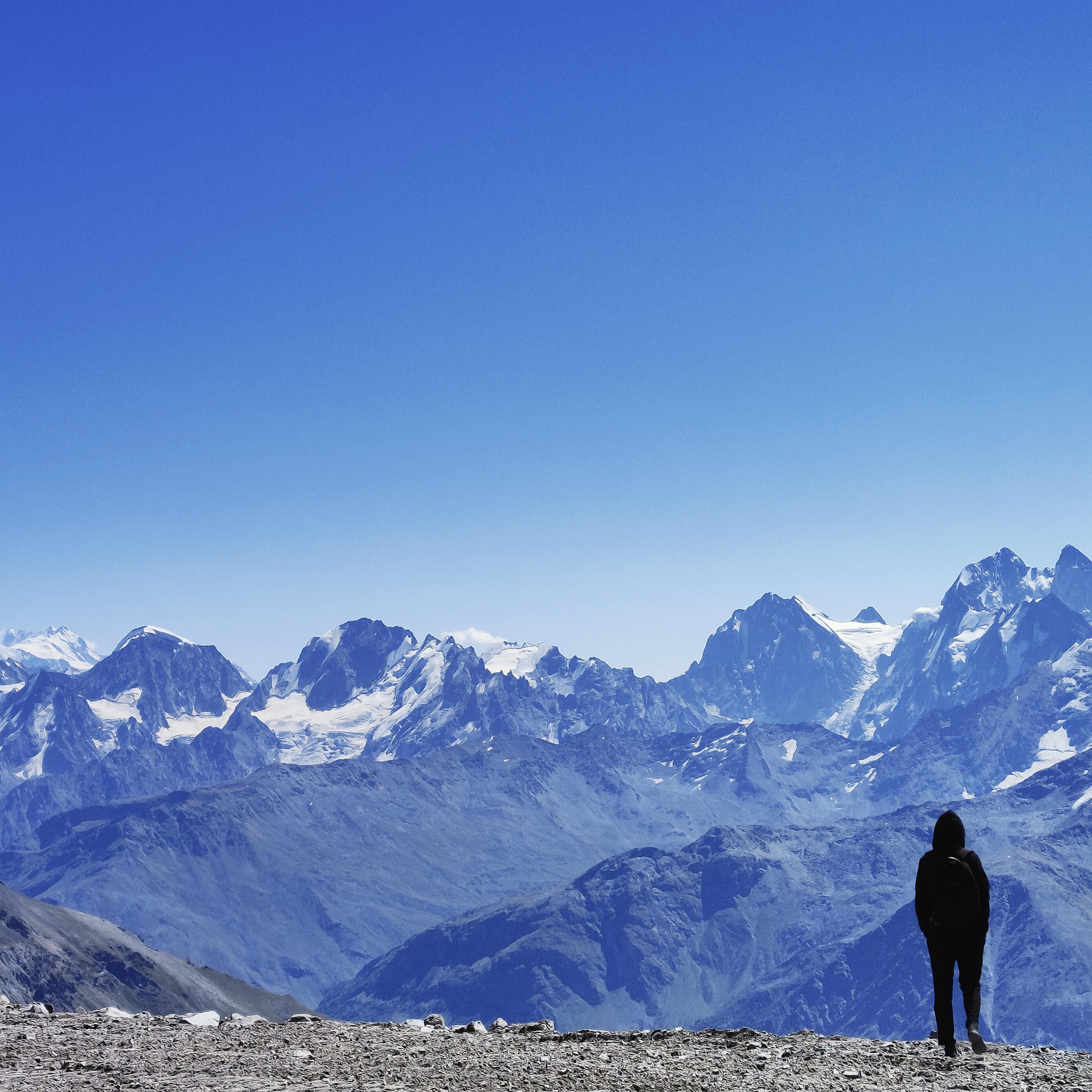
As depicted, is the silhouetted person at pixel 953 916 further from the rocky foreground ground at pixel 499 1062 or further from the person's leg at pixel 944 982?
the rocky foreground ground at pixel 499 1062

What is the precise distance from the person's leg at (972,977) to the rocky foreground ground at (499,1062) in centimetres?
65

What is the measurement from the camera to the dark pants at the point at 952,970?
2152cm

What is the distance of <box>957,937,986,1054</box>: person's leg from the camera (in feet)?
70.4

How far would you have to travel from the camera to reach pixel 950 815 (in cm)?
2234

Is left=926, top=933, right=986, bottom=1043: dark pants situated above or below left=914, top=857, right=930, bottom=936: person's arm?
below

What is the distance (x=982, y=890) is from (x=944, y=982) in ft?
6.13

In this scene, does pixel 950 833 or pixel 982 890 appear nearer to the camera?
pixel 982 890

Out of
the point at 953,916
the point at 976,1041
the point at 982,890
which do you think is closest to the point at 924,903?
the point at 953,916

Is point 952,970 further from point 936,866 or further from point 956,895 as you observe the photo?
point 936,866

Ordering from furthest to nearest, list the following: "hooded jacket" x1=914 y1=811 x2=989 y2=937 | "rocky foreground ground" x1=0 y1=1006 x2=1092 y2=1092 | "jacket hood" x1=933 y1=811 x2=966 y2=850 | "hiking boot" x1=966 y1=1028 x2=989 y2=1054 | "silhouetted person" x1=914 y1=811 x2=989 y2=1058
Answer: "jacket hood" x1=933 y1=811 x2=966 y2=850 → "hiking boot" x1=966 y1=1028 x2=989 y2=1054 → "hooded jacket" x1=914 y1=811 x2=989 y2=937 → "silhouetted person" x1=914 y1=811 x2=989 y2=1058 → "rocky foreground ground" x1=0 y1=1006 x2=1092 y2=1092

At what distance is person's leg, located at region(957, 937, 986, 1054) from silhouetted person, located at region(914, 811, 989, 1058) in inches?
0.6

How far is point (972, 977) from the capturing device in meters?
21.5

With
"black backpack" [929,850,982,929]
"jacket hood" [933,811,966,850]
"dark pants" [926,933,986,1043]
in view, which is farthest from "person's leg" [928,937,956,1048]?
"jacket hood" [933,811,966,850]

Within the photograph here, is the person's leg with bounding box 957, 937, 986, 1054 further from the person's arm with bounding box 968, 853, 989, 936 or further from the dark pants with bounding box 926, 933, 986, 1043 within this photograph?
the person's arm with bounding box 968, 853, 989, 936
